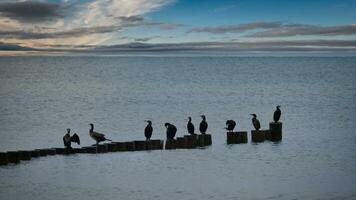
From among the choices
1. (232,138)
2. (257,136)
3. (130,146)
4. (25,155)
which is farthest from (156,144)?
(25,155)

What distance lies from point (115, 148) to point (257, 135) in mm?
5920

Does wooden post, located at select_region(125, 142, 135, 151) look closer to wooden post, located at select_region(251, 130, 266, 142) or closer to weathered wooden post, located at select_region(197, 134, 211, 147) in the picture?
weathered wooden post, located at select_region(197, 134, 211, 147)

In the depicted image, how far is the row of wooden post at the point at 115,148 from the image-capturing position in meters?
20.5

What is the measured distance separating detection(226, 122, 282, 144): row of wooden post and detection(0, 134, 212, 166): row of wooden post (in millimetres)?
922

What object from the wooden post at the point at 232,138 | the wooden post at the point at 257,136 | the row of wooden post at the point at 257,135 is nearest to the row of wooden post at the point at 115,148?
the wooden post at the point at 232,138

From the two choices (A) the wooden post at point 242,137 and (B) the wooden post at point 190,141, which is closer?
(B) the wooden post at point 190,141

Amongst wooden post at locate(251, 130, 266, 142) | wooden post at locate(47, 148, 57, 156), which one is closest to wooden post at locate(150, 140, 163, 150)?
wooden post at locate(47, 148, 57, 156)

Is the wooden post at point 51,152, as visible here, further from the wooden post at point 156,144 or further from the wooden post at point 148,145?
the wooden post at point 156,144

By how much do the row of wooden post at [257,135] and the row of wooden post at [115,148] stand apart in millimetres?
922

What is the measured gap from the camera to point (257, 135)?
955 inches

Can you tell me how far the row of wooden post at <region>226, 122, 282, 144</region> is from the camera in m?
23.8

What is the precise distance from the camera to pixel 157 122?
40500mm

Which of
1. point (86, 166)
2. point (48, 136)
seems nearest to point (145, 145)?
point (86, 166)

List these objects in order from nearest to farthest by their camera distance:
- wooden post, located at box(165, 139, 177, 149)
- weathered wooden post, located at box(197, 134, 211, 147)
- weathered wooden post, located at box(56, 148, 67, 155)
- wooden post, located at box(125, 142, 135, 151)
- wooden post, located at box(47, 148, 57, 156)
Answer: wooden post, located at box(47, 148, 57, 156) < weathered wooden post, located at box(56, 148, 67, 155) < wooden post, located at box(125, 142, 135, 151) < wooden post, located at box(165, 139, 177, 149) < weathered wooden post, located at box(197, 134, 211, 147)
